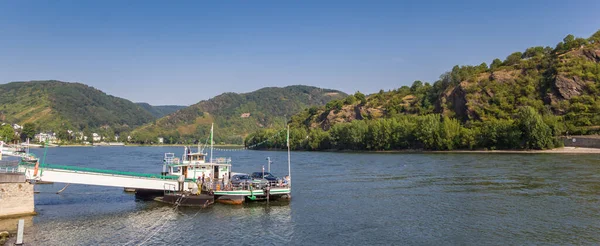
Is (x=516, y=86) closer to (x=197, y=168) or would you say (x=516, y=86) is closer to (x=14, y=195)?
(x=197, y=168)

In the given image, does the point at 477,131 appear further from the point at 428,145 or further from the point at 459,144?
the point at 428,145

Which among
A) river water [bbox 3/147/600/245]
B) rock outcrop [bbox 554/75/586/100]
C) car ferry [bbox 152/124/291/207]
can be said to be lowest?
river water [bbox 3/147/600/245]

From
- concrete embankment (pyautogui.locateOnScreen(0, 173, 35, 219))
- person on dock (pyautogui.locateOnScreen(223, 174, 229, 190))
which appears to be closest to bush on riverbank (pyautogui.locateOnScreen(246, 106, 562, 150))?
person on dock (pyautogui.locateOnScreen(223, 174, 229, 190))

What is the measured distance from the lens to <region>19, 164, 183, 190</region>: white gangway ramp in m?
42.7

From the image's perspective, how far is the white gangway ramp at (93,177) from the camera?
4266cm

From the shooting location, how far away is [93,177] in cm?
4591

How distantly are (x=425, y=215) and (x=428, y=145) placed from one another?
11890 centimetres

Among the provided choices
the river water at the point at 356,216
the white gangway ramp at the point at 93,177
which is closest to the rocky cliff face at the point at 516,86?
the river water at the point at 356,216

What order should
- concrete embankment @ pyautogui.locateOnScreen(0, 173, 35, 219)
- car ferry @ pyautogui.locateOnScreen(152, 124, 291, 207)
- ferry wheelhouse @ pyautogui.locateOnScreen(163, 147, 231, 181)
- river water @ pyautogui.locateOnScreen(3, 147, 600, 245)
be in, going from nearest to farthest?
A: 1. river water @ pyautogui.locateOnScreen(3, 147, 600, 245)
2. concrete embankment @ pyautogui.locateOnScreen(0, 173, 35, 219)
3. car ferry @ pyautogui.locateOnScreen(152, 124, 291, 207)
4. ferry wheelhouse @ pyautogui.locateOnScreen(163, 147, 231, 181)

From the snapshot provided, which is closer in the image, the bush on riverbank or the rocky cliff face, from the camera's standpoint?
the bush on riverbank

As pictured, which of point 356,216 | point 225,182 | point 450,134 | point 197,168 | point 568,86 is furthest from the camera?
point 568,86

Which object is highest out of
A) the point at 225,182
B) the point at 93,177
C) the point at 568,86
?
the point at 568,86

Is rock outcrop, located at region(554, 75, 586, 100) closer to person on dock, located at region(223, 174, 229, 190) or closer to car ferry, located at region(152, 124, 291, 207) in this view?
car ferry, located at region(152, 124, 291, 207)

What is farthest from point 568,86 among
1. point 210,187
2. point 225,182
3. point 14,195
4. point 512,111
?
point 14,195
